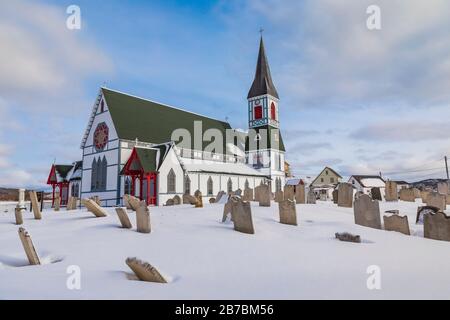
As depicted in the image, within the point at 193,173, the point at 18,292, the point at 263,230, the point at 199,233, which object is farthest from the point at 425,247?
the point at 193,173

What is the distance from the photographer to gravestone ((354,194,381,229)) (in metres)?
7.98

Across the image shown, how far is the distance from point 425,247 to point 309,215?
12.3 feet

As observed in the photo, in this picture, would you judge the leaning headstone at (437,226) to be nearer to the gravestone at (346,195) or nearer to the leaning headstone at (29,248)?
the gravestone at (346,195)

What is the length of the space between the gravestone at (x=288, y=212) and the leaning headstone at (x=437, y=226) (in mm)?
3176

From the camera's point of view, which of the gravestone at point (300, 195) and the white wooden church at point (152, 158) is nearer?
the gravestone at point (300, 195)

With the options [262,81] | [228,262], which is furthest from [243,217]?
[262,81]

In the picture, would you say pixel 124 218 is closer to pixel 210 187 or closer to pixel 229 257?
pixel 229 257

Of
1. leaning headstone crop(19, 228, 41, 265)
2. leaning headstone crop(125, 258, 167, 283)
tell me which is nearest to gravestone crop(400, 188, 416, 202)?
leaning headstone crop(125, 258, 167, 283)

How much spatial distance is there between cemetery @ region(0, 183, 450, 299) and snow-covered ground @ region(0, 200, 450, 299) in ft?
0.05

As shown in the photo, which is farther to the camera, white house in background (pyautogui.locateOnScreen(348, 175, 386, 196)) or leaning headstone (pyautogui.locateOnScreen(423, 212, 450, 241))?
white house in background (pyautogui.locateOnScreen(348, 175, 386, 196))

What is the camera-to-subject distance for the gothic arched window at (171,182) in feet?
89.6

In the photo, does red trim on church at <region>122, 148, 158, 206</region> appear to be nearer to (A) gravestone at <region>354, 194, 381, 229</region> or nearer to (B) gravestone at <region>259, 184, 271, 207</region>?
(B) gravestone at <region>259, 184, 271, 207</region>

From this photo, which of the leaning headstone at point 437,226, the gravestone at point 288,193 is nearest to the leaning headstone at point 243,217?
the leaning headstone at point 437,226

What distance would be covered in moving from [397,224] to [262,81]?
4479cm
